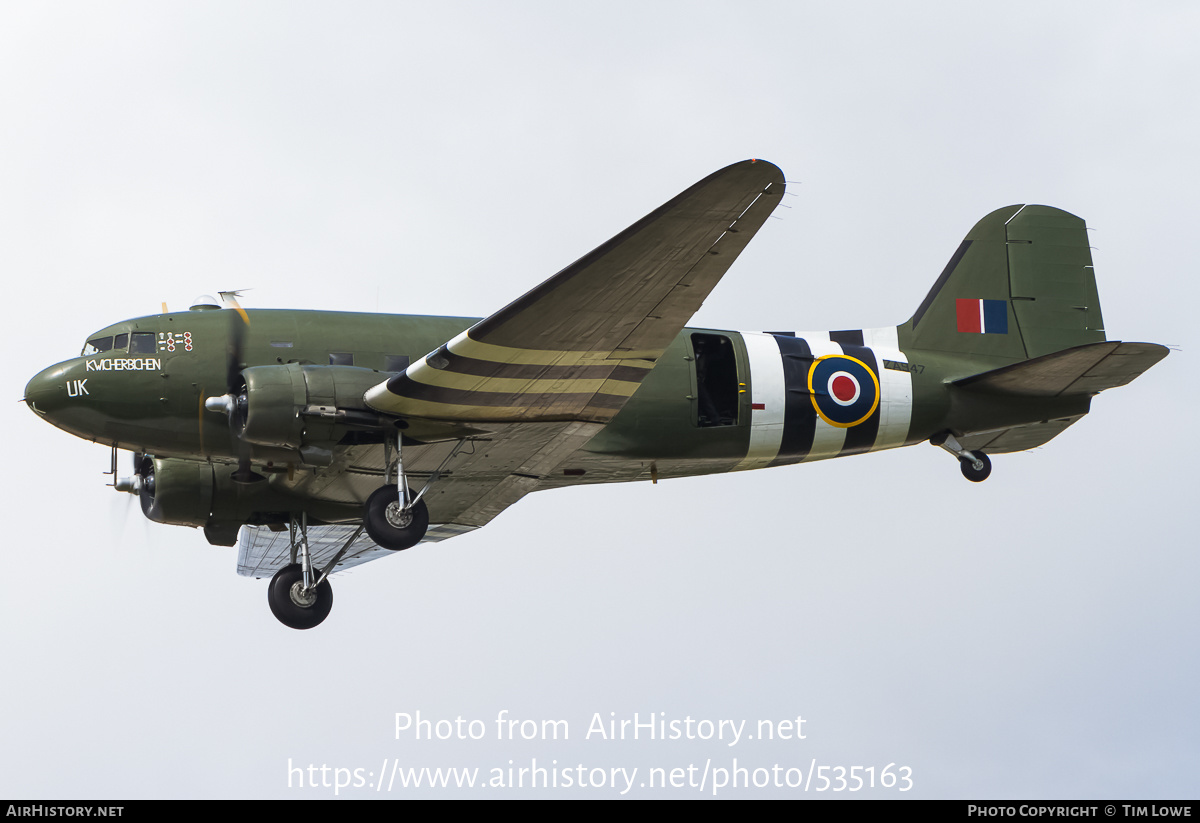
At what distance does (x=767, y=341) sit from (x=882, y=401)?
181 cm

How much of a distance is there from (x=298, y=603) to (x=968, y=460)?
942 centimetres

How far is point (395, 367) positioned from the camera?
55.0 ft

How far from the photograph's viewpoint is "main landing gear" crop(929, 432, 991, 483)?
1923cm

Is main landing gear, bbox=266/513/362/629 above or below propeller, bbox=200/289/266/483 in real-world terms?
below

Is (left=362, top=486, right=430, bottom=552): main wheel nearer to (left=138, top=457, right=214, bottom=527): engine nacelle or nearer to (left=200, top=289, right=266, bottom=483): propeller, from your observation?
(left=200, top=289, right=266, bottom=483): propeller

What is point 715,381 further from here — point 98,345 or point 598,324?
point 98,345

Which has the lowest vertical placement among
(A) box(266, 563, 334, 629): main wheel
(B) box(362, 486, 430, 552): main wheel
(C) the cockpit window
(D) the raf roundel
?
(A) box(266, 563, 334, 629): main wheel

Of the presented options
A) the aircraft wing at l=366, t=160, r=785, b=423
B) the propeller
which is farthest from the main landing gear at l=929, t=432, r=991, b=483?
the propeller

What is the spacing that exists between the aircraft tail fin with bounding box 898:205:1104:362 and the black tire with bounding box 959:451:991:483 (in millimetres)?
1554

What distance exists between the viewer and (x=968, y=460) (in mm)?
19297

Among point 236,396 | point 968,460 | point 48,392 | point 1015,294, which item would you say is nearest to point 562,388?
point 236,396

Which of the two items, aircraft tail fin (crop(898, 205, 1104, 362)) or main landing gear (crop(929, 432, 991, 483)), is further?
aircraft tail fin (crop(898, 205, 1104, 362))

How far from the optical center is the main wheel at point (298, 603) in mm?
18578

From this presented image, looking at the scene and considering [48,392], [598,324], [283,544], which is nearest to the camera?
[598,324]
